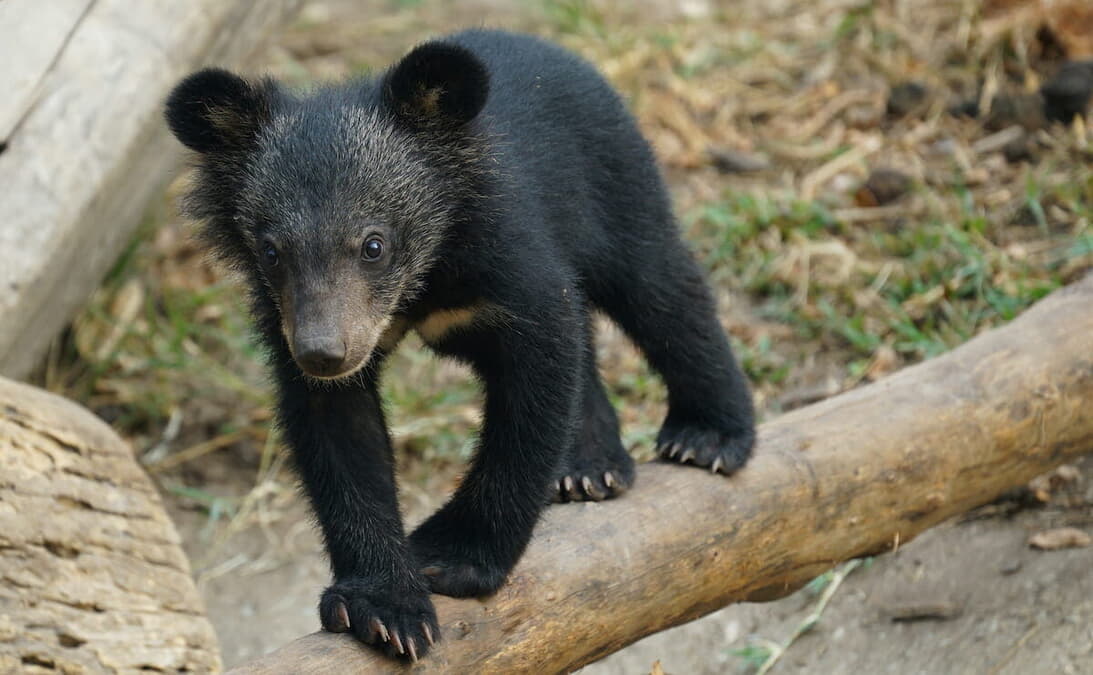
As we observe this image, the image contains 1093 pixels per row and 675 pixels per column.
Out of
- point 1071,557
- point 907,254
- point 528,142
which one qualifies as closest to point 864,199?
point 907,254

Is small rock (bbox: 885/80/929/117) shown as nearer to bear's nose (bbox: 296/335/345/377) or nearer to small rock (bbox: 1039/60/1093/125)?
small rock (bbox: 1039/60/1093/125)

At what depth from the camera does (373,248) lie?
12.9 feet

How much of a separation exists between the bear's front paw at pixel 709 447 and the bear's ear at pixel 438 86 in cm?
151

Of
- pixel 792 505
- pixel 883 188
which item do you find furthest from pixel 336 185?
pixel 883 188

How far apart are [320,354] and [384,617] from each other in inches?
30.8

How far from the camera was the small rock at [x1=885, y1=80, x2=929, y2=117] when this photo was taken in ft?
29.0

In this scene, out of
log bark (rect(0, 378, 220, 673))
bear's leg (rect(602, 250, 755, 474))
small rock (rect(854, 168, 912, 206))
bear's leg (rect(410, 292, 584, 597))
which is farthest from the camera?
small rock (rect(854, 168, 912, 206))

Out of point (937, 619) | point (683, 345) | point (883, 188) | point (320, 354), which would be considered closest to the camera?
point (320, 354)

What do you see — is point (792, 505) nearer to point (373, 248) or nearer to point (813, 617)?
point (813, 617)

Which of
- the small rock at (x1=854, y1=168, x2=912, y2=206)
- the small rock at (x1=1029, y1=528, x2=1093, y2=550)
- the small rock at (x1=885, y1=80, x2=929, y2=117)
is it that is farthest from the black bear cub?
the small rock at (x1=885, y1=80, x2=929, y2=117)

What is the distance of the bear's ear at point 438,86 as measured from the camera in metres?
3.97

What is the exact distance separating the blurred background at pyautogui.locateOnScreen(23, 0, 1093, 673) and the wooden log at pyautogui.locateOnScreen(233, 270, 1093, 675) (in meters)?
0.65

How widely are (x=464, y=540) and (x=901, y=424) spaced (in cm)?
181

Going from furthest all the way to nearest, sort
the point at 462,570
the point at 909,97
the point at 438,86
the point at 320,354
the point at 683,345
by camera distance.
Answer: the point at 909,97
the point at 683,345
the point at 438,86
the point at 462,570
the point at 320,354
